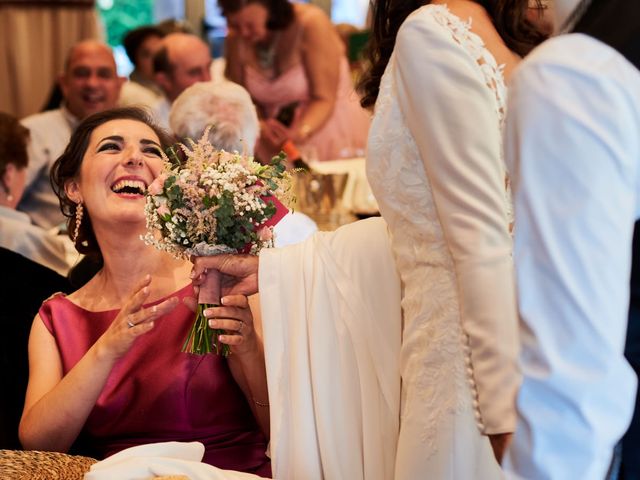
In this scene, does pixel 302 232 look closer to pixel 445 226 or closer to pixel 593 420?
pixel 445 226

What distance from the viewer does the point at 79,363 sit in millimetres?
2959

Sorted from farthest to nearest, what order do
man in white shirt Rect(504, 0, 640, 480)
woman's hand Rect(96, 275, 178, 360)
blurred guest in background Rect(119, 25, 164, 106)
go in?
blurred guest in background Rect(119, 25, 164, 106)
woman's hand Rect(96, 275, 178, 360)
man in white shirt Rect(504, 0, 640, 480)

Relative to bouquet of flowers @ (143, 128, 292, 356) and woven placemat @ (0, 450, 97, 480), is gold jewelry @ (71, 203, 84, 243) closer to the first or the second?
bouquet of flowers @ (143, 128, 292, 356)

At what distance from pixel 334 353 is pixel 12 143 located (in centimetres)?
279

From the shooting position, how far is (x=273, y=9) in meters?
6.87

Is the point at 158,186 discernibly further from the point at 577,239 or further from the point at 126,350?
the point at 577,239

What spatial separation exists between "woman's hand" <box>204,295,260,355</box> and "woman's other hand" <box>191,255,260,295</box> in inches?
1.4

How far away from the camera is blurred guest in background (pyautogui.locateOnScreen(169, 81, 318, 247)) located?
13.2 feet

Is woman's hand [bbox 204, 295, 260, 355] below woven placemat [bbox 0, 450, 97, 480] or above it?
above

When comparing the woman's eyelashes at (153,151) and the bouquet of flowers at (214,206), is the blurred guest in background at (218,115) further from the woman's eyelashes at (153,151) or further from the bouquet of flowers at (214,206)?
the bouquet of flowers at (214,206)

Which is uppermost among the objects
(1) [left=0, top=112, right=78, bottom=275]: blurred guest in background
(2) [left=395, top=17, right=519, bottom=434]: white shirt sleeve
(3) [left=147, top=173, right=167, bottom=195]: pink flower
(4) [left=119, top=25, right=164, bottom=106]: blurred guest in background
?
(2) [left=395, top=17, right=519, bottom=434]: white shirt sleeve

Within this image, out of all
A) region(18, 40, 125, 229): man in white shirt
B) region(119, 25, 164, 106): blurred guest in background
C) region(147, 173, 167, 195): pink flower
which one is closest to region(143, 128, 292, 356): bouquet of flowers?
region(147, 173, 167, 195): pink flower

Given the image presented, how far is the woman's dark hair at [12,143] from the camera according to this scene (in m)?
4.82

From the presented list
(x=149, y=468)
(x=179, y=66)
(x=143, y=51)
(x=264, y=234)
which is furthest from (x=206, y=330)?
(x=143, y=51)
